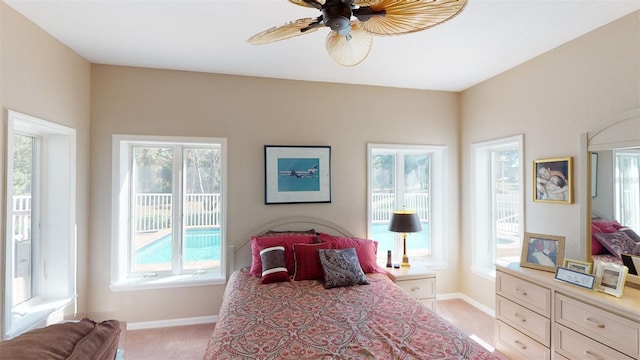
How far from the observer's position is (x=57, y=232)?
2.53 metres

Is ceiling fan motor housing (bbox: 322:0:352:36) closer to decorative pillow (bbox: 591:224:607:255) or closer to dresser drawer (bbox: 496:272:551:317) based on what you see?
dresser drawer (bbox: 496:272:551:317)

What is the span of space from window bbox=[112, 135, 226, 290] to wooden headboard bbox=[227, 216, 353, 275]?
124 millimetres

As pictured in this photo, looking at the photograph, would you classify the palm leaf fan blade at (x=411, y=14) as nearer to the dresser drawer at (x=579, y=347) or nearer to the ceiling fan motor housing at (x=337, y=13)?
the ceiling fan motor housing at (x=337, y=13)

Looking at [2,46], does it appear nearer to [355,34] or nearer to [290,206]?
[355,34]

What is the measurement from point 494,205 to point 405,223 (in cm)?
126

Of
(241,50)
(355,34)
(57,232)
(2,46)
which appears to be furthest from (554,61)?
(57,232)

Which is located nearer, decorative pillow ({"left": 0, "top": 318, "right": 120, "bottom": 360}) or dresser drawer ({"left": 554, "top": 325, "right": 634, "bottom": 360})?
decorative pillow ({"left": 0, "top": 318, "right": 120, "bottom": 360})

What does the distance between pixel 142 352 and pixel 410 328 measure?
2.29m

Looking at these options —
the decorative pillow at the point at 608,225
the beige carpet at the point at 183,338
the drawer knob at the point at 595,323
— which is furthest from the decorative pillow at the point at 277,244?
the decorative pillow at the point at 608,225

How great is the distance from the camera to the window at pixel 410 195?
11.9ft

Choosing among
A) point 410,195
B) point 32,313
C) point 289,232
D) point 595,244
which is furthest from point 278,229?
point 595,244

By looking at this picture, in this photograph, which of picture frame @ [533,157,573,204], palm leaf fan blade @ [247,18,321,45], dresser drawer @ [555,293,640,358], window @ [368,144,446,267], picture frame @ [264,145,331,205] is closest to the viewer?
palm leaf fan blade @ [247,18,321,45]

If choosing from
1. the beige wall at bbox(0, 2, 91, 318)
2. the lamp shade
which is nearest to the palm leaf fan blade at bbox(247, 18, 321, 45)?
the beige wall at bbox(0, 2, 91, 318)

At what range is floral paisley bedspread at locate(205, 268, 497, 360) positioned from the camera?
149 centimetres
